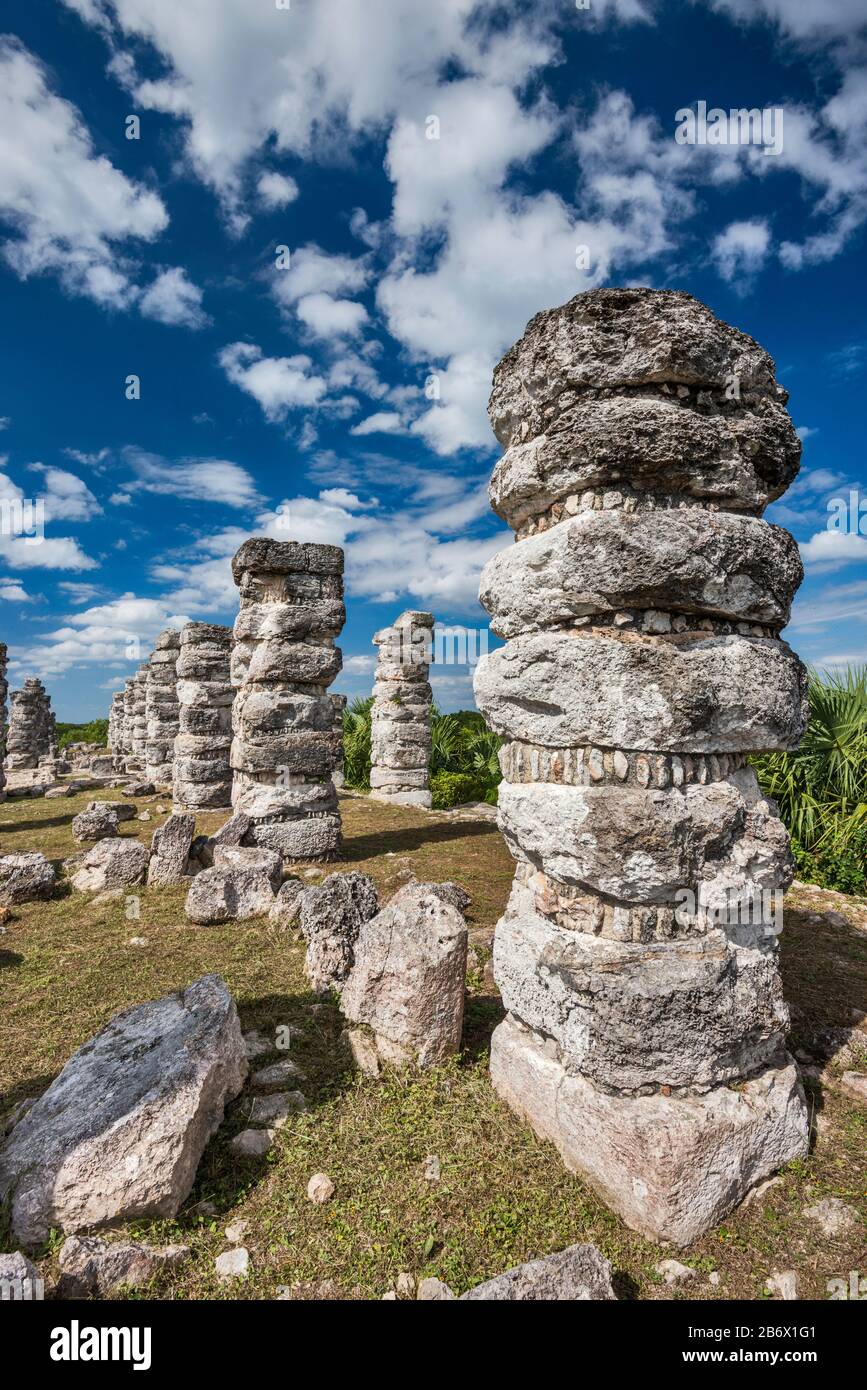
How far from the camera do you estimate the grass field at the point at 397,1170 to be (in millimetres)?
2443

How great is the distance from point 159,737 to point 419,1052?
16.3m

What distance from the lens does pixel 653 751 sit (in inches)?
114

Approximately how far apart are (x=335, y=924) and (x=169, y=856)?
3494mm

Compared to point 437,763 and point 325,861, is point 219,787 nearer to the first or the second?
point 325,861

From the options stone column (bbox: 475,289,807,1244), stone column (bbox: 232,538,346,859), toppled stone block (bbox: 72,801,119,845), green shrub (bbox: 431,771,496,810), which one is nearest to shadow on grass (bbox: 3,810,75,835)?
toppled stone block (bbox: 72,801,119,845)

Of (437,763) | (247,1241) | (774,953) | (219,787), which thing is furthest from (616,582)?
(437,763)

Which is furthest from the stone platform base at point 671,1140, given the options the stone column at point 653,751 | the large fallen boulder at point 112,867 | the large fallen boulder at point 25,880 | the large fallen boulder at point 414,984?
the large fallen boulder at point 25,880

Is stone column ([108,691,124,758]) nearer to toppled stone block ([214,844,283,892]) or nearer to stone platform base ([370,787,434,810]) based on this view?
stone platform base ([370,787,434,810])

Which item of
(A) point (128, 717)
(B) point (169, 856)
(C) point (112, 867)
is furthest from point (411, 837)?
(A) point (128, 717)

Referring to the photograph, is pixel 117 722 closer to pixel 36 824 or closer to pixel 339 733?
pixel 36 824

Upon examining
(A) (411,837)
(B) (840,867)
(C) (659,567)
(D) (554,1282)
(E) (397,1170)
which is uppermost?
(C) (659,567)

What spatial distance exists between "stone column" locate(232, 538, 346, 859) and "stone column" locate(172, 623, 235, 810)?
4.33 metres

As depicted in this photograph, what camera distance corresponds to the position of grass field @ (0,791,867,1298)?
244cm

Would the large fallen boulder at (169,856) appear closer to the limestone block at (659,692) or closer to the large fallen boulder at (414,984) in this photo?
the large fallen boulder at (414,984)
